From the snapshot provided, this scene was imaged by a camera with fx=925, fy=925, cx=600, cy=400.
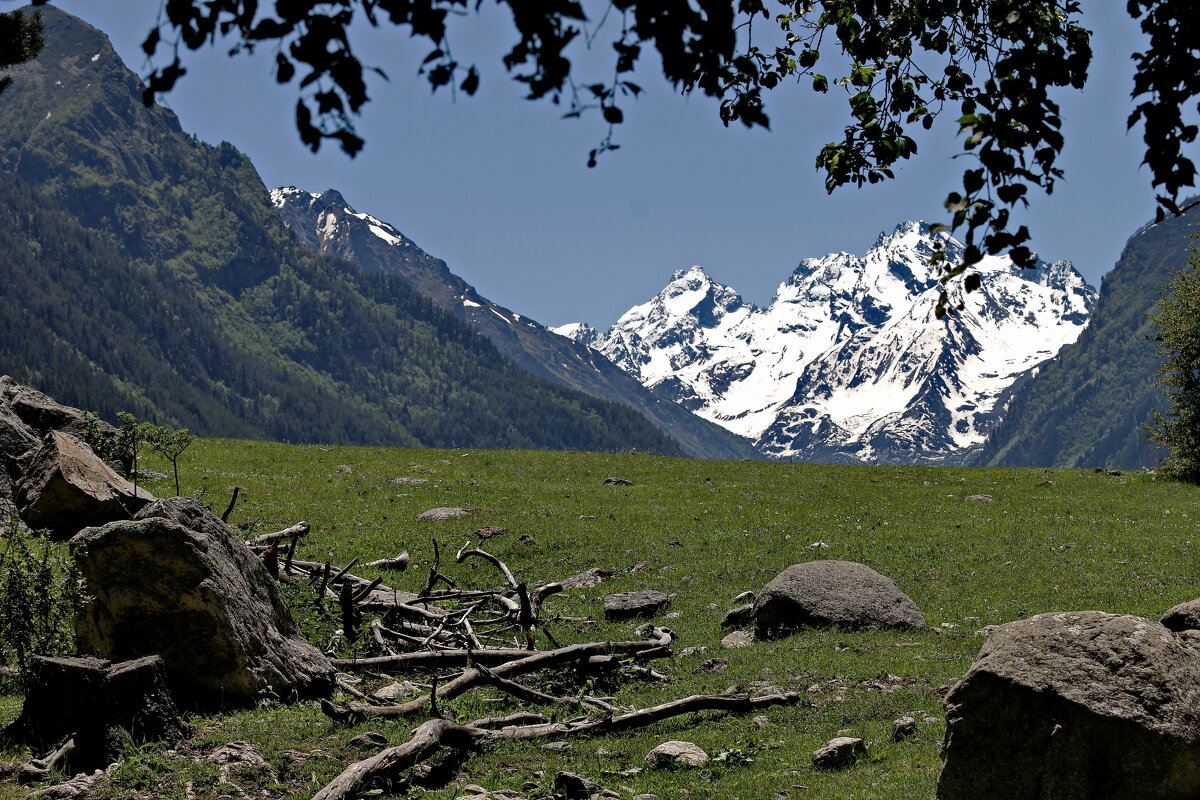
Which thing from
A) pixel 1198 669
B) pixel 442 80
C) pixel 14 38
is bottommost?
pixel 1198 669

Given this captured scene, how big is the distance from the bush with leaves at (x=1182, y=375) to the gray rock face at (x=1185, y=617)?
123 feet

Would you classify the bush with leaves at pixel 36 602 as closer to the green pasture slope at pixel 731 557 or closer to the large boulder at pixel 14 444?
the green pasture slope at pixel 731 557

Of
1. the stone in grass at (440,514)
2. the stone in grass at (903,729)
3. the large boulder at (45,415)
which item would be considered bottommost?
the stone in grass at (903,729)

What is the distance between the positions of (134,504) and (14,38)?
1127 centimetres

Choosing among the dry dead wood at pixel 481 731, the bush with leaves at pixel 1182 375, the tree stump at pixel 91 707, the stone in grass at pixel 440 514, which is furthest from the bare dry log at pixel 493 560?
the bush with leaves at pixel 1182 375

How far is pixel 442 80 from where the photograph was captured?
5434 millimetres

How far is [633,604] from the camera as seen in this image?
80.5 ft

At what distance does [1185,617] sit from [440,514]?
2967 cm

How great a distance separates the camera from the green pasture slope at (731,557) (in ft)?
41.3

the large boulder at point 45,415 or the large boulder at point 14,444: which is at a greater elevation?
the large boulder at point 45,415

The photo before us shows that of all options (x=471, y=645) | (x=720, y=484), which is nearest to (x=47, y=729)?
(x=471, y=645)

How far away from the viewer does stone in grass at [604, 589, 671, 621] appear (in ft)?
79.8

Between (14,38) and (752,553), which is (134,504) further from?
(752,553)

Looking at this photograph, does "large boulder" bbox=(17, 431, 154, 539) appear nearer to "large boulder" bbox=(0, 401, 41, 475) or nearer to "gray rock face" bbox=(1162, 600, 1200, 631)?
"large boulder" bbox=(0, 401, 41, 475)
